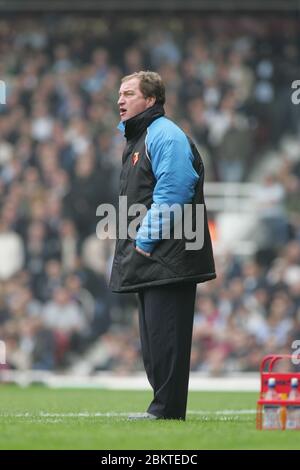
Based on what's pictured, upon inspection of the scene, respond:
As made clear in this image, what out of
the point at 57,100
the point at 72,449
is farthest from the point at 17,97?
the point at 72,449

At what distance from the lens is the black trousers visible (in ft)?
28.2

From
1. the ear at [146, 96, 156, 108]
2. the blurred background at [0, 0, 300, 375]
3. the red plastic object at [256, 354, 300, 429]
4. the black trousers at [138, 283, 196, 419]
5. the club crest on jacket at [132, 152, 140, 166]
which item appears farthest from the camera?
the blurred background at [0, 0, 300, 375]

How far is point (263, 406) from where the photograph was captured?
314 inches

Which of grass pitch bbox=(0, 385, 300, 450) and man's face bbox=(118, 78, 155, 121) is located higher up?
man's face bbox=(118, 78, 155, 121)

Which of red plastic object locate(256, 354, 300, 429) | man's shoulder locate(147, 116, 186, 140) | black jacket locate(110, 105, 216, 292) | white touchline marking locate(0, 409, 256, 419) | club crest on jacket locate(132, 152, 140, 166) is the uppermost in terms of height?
man's shoulder locate(147, 116, 186, 140)

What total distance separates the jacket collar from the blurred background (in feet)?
34.2

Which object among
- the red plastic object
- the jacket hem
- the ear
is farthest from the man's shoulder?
the red plastic object

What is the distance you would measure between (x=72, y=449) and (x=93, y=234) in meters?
13.8

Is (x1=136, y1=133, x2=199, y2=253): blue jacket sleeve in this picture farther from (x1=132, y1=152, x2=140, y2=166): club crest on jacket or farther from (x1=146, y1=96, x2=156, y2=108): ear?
(x1=146, y1=96, x2=156, y2=108): ear

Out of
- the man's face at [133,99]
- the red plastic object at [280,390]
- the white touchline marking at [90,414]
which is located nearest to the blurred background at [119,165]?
the white touchline marking at [90,414]

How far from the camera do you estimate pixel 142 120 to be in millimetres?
8789

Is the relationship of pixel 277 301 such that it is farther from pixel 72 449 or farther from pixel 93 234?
→ pixel 72 449

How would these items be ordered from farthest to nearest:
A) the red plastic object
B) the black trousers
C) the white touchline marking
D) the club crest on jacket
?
the white touchline marking → the club crest on jacket → the black trousers → the red plastic object

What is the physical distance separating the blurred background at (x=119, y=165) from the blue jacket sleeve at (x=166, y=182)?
1054 centimetres
